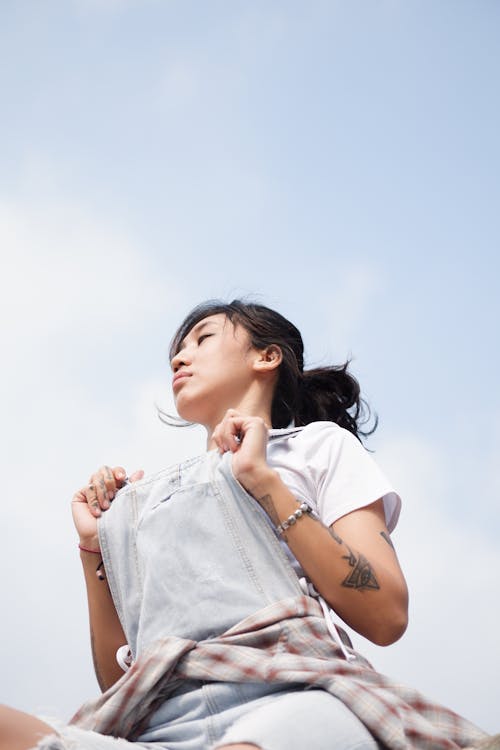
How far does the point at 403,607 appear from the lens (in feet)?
7.69

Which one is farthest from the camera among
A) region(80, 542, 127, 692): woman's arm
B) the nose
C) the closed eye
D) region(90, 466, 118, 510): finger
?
the closed eye

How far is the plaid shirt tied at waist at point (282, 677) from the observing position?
1890 mm

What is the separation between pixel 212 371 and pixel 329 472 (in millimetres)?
770

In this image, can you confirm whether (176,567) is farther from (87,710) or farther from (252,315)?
(252,315)

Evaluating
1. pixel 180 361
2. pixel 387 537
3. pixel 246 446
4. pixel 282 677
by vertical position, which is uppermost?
pixel 180 361

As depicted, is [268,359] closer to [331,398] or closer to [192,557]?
[331,398]

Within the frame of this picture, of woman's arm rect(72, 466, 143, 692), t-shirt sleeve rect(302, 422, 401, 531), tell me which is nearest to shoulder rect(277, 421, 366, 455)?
t-shirt sleeve rect(302, 422, 401, 531)

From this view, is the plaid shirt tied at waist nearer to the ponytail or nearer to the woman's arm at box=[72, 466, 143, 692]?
the woman's arm at box=[72, 466, 143, 692]

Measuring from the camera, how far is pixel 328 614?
2.27 meters

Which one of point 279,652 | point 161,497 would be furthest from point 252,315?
point 279,652

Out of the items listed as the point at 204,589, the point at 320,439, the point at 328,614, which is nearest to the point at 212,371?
the point at 320,439

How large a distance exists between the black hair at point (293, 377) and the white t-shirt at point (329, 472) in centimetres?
61

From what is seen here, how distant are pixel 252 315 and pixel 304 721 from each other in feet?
6.90

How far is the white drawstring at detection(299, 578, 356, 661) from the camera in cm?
216
